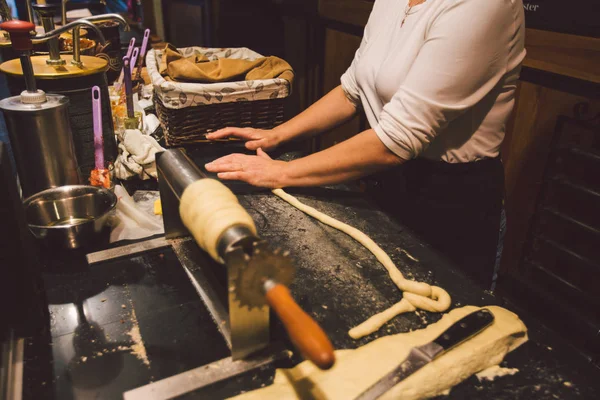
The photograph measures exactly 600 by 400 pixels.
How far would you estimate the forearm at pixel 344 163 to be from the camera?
139 centimetres

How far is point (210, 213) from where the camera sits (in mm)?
839

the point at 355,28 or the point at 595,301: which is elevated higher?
the point at 355,28

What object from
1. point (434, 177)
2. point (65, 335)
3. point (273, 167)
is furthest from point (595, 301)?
point (65, 335)

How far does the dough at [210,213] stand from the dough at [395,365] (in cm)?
28

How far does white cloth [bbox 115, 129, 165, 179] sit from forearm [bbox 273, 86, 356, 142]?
19.3 inches

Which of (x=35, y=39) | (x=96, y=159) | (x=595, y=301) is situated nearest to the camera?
(x=35, y=39)

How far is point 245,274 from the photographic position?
0.76 metres

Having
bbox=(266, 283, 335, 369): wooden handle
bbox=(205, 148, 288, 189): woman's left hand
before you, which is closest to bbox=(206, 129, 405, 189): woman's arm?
bbox=(205, 148, 288, 189): woman's left hand

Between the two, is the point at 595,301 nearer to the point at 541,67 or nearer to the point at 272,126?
the point at 541,67

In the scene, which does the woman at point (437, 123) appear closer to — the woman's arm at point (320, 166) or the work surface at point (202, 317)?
the woman's arm at point (320, 166)

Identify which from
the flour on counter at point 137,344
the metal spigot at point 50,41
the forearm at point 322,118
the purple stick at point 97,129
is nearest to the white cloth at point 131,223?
the purple stick at point 97,129

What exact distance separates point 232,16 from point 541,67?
277 centimetres

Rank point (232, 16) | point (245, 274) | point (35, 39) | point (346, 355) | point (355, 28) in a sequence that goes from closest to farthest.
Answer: point (245, 274) < point (346, 355) < point (35, 39) < point (355, 28) < point (232, 16)

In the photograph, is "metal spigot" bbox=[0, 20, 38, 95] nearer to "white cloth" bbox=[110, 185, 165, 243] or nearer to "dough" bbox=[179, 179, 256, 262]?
"white cloth" bbox=[110, 185, 165, 243]
